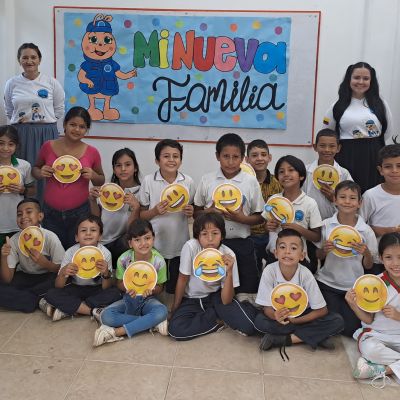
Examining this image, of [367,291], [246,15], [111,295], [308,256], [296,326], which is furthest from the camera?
[246,15]

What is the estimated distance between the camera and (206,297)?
2607mm

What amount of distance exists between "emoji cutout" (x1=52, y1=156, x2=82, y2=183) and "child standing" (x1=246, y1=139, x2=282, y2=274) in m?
1.15

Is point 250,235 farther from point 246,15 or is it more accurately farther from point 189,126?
point 246,15

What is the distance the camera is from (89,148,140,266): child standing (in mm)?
3033

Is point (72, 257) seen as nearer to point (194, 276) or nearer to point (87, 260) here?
point (87, 260)

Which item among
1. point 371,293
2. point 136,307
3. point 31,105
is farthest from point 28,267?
point 371,293

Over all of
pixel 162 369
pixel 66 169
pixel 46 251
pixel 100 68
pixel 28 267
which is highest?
pixel 100 68

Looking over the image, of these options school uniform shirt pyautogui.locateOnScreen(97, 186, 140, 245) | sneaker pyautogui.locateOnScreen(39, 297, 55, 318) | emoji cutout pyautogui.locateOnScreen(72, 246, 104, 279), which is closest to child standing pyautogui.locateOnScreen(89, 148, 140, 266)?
school uniform shirt pyautogui.locateOnScreen(97, 186, 140, 245)

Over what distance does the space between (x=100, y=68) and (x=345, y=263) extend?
3221mm

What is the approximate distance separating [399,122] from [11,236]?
3564 millimetres

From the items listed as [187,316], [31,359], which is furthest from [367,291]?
[31,359]

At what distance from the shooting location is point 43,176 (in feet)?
9.84

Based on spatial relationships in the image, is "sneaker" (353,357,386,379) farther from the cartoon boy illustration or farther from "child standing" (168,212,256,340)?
the cartoon boy illustration

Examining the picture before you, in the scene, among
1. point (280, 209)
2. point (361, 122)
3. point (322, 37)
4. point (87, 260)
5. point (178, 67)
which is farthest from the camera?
point (178, 67)
